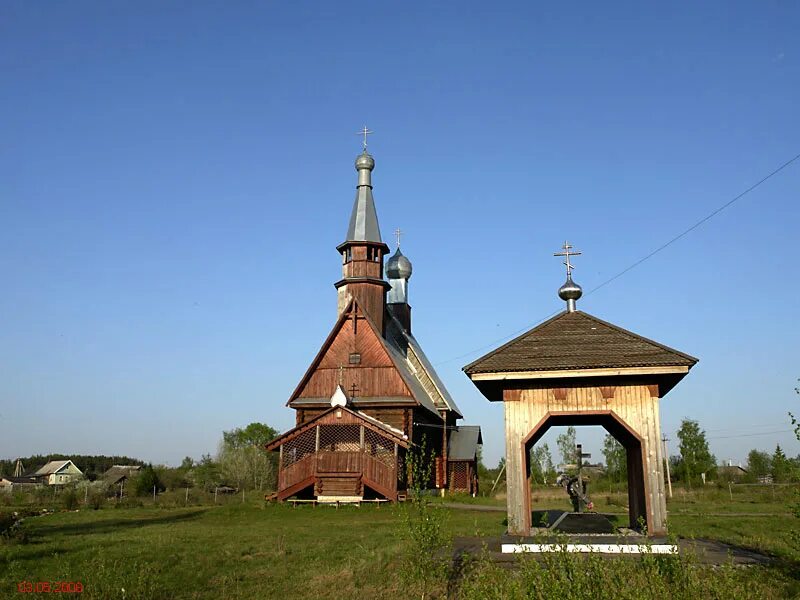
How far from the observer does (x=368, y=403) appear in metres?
35.7

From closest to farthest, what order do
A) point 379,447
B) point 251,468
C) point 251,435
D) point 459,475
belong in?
1. point 379,447
2. point 459,475
3. point 251,468
4. point 251,435

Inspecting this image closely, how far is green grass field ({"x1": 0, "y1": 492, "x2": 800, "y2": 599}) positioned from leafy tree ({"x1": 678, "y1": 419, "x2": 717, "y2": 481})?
80.1 feet

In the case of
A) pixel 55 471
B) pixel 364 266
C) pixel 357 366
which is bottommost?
pixel 55 471

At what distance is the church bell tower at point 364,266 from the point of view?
38781 millimetres

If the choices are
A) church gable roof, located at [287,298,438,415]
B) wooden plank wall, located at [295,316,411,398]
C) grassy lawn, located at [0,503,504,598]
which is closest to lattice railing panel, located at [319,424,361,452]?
church gable roof, located at [287,298,438,415]

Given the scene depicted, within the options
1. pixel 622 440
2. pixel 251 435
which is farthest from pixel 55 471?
pixel 622 440

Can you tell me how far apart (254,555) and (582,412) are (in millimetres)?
7394

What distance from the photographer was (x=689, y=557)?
721 cm

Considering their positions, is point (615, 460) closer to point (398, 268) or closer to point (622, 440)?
point (398, 268)

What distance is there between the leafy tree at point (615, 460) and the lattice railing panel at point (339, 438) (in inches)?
858

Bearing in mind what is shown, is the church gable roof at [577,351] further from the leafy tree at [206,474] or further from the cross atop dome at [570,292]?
the leafy tree at [206,474]

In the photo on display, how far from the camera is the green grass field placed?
1020 centimetres

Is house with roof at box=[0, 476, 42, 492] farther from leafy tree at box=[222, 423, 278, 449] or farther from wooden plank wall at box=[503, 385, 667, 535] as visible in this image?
wooden plank wall at box=[503, 385, 667, 535]

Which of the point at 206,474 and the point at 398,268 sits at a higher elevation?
the point at 398,268
